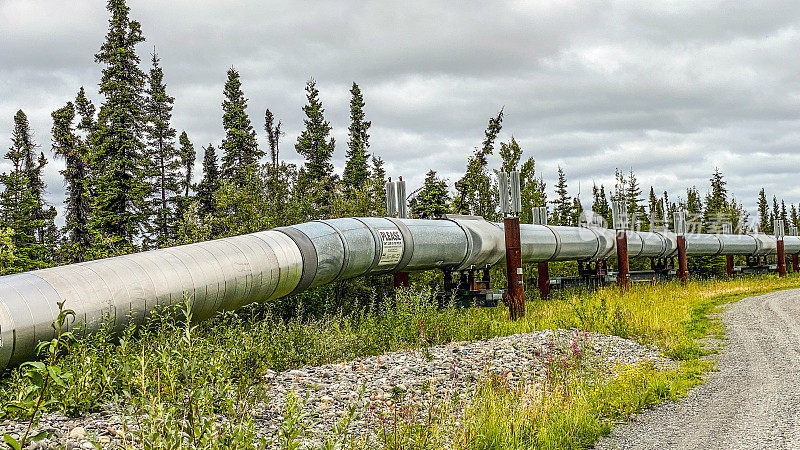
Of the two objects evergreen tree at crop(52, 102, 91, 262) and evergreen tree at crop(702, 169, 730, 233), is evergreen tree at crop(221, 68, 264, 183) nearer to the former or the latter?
evergreen tree at crop(52, 102, 91, 262)

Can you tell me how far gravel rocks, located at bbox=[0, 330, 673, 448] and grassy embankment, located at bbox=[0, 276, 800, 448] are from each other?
23cm

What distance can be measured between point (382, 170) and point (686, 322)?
3523 centimetres

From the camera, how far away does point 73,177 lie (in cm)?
3409

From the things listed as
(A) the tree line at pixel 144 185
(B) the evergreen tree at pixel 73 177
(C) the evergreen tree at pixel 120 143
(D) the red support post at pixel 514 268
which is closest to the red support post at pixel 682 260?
(A) the tree line at pixel 144 185

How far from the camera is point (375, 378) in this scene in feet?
27.8

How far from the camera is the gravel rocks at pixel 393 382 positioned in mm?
5746

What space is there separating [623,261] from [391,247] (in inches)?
551

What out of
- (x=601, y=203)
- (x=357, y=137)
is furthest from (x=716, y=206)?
(x=357, y=137)

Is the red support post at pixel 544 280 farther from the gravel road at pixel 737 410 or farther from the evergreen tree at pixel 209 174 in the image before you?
the evergreen tree at pixel 209 174

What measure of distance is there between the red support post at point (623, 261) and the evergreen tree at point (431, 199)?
9.33 metres

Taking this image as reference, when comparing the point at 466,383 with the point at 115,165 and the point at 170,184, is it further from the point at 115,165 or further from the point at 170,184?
the point at 170,184

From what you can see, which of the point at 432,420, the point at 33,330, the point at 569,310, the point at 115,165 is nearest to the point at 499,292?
the point at 569,310

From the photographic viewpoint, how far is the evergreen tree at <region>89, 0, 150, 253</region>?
29.6 meters

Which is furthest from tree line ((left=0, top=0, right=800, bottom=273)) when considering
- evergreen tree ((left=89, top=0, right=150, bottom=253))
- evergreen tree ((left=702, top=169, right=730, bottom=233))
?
evergreen tree ((left=702, top=169, right=730, bottom=233))
